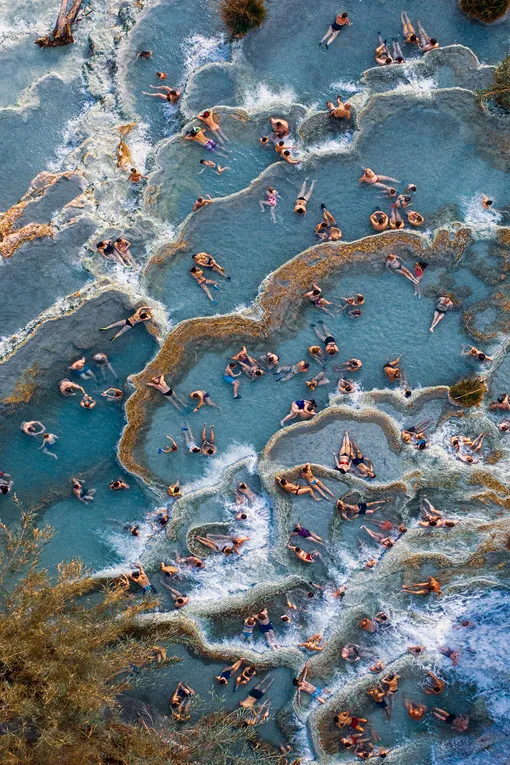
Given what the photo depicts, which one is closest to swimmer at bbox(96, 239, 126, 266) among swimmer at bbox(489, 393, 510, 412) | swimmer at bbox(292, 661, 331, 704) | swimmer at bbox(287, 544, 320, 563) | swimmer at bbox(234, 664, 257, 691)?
swimmer at bbox(287, 544, 320, 563)

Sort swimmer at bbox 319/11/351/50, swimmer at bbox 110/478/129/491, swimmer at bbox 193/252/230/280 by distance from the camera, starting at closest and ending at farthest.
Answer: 1. swimmer at bbox 110/478/129/491
2. swimmer at bbox 193/252/230/280
3. swimmer at bbox 319/11/351/50

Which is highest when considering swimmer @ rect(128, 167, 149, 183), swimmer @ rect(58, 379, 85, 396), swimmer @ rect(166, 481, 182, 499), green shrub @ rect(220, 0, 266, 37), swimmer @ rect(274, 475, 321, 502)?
green shrub @ rect(220, 0, 266, 37)

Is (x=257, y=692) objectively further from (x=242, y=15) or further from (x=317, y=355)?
(x=242, y=15)

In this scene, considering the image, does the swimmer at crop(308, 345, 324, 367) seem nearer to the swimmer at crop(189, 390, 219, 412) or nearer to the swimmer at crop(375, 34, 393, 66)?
the swimmer at crop(189, 390, 219, 412)

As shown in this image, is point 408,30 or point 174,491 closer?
point 174,491

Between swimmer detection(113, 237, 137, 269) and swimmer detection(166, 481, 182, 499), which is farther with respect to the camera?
swimmer detection(113, 237, 137, 269)

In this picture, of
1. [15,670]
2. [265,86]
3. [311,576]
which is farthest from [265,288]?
[15,670]

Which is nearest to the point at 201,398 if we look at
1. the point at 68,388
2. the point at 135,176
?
the point at 68,388

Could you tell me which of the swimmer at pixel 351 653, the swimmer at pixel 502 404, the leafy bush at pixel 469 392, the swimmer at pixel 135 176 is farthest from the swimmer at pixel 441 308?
the swimmer at pixel 135 176
